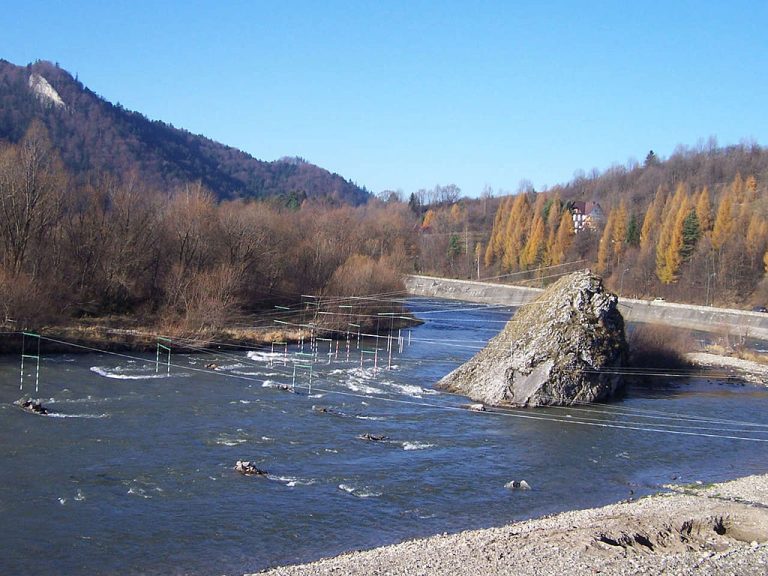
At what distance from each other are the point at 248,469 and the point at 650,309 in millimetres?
61335

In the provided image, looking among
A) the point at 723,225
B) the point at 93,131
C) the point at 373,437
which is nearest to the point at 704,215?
the point at 723,225

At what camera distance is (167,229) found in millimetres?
53438

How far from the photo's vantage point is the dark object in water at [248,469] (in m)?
18.7

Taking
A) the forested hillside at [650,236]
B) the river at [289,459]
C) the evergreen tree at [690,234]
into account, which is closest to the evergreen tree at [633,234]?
the forested hillside at [650,236]

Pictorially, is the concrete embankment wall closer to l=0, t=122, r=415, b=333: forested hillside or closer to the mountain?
l=0, t=122, r=415, b=333: forested hillside

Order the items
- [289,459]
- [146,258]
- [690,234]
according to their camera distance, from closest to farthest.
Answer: [289,459]
[146,258]
[690,234]

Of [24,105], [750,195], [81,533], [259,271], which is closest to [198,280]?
[259,271]

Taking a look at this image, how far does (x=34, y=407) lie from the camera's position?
2347 centimetres

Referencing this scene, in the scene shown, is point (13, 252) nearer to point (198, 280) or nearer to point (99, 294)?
point (99, 294)

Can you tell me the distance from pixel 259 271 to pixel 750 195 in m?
73.1

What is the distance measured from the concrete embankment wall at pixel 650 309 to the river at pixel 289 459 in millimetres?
23552

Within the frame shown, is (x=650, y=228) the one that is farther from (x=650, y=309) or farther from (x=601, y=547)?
(x=601, y=547)

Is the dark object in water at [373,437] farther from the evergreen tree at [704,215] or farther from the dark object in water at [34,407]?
the evergreen tree at [704,215]

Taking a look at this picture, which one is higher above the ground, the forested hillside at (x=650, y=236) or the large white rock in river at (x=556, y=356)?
the forested hillside at (x=650, y=236)
